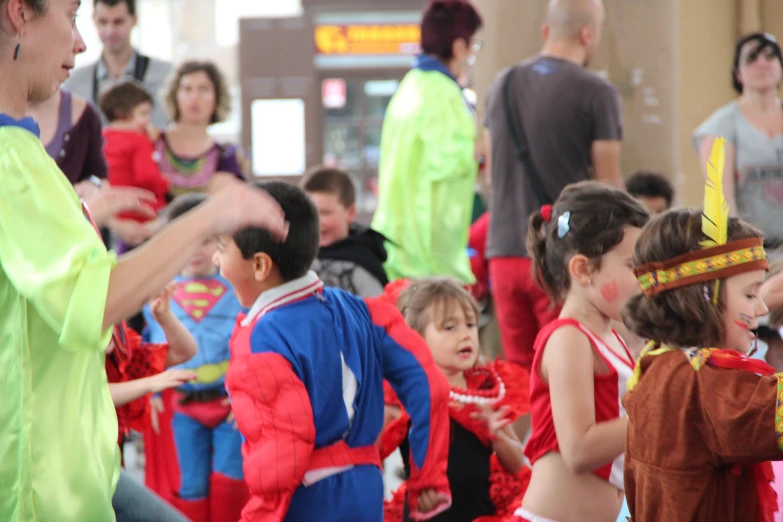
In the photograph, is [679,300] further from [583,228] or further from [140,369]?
[140,369]

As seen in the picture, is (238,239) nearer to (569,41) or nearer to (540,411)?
(540,411)

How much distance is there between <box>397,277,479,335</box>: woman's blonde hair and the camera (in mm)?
3457

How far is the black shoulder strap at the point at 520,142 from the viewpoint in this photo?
461 cm

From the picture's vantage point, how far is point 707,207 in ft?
7.02

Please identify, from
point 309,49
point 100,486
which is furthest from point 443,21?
point 309,49

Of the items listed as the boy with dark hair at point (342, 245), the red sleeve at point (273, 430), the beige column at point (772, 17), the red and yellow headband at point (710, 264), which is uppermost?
the beige column at point (772, 17)

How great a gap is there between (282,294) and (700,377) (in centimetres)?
108

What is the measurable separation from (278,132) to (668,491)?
11646 mm

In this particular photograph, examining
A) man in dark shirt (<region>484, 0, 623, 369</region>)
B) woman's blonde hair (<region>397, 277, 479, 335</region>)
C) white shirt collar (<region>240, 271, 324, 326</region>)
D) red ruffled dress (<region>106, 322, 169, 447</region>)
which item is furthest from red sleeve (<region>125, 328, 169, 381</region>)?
man in dark shirt (<region>484, 0, 623, 369</region>)

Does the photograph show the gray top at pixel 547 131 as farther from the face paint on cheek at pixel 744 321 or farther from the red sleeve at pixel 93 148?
the face paint on cheek at pixel 744 321

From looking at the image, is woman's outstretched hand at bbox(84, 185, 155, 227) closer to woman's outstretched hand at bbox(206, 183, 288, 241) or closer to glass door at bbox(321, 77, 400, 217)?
woman's outstretched hand at bbox(206, 183, 288, 241)

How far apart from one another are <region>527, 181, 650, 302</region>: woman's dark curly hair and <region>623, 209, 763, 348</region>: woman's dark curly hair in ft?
1.23

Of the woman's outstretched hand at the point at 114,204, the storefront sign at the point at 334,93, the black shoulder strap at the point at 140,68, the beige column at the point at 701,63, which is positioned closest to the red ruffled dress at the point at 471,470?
the woman's outstretched hand at the point at 114,204

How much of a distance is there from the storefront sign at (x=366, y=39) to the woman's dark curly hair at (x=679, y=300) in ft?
37.3
